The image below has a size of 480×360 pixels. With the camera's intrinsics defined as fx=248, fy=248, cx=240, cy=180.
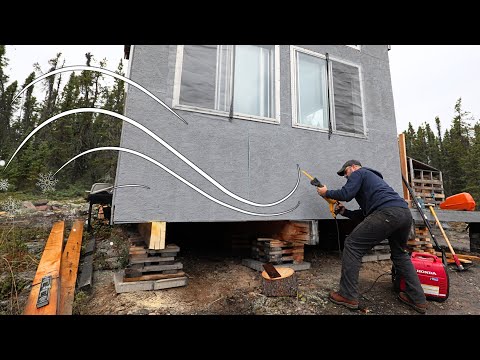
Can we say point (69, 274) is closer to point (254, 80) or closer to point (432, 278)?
point (254, 80)

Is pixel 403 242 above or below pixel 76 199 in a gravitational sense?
below

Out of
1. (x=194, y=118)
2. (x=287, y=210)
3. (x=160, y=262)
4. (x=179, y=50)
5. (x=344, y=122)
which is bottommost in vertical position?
(x=160, y=262)

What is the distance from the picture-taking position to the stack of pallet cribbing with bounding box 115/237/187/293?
290cm

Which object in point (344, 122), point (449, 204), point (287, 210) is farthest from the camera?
point (449, 204)

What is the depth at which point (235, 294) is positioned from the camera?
3088 mm

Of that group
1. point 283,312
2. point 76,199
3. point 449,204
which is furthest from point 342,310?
point 76,199

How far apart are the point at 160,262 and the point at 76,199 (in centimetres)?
930

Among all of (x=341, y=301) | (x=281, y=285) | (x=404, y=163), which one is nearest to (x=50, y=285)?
(x=281, y=285)

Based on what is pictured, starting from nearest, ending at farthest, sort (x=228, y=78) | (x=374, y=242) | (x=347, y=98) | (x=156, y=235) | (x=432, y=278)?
1. (x=156, y=235)
2. (x=374, y=242)
3. (x=432, y=278)
4. (x=228, y=78)
5. (x=347, y=98)

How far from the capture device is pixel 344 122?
14.5 feet

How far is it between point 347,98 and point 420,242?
3.50 m

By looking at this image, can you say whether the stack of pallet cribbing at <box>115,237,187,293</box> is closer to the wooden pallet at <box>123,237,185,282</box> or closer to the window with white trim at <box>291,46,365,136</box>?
the wooden pallet at <box>123,237,185,282</box>
